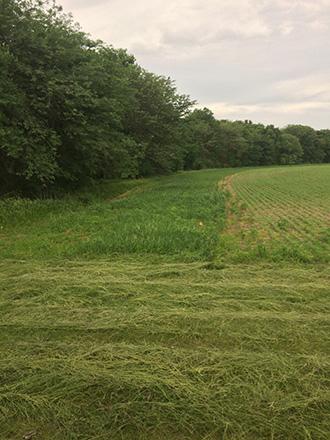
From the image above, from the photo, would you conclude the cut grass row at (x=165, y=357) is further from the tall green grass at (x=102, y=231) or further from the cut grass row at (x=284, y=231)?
the tall green grass at (x=102, y=231)

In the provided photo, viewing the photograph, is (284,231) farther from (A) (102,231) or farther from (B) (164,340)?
(B) (164,340)

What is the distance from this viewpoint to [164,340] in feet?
13.1

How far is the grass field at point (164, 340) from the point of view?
281cm

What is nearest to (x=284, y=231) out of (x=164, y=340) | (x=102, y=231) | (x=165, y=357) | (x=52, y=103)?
(x=102, y=231)

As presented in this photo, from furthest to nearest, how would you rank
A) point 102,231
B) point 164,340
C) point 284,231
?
point 284,231
point 102,231
point 164,340

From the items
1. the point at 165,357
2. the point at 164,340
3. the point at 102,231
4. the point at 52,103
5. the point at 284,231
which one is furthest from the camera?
the point at 52,103

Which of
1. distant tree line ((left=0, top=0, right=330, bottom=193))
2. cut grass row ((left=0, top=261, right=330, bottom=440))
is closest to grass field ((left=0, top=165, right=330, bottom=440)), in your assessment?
cut grass row ((left=0, top=261, right=330, bottom=440))

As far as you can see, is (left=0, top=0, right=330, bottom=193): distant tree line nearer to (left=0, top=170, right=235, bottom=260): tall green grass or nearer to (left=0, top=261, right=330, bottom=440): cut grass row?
(left=0, top=170, right=235, bottom=260): tall green grass

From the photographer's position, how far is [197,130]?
7444 centimetres

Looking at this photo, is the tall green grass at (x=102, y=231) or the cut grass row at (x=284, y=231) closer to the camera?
the cut grass row at (x=284, y=231)

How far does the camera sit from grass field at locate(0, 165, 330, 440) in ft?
9.22

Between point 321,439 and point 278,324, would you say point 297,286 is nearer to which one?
point 278,324

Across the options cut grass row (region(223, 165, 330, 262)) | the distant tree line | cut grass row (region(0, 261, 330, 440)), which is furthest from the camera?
the distant tree line

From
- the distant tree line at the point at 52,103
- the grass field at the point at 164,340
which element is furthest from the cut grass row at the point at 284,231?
the distant tree line at the point at 52,103
